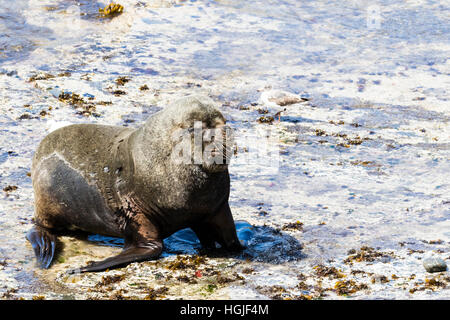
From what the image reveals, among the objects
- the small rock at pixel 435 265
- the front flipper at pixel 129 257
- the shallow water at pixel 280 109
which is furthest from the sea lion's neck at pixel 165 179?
the small rock at pixel 435 265

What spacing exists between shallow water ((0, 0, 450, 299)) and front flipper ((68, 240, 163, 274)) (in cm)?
9

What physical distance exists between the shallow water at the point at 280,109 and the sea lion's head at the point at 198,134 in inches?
33.0

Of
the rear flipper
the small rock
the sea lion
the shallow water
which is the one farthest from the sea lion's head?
the small rock

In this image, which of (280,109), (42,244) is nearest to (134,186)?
(42,244)

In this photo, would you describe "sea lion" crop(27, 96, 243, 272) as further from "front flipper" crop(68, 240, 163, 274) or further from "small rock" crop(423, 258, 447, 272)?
"small rock" crop(423, 258, 447, 272)

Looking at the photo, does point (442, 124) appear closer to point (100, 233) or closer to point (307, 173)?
point (307, 173)

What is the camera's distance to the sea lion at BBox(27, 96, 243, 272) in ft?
16.8

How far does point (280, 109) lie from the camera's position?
28.7ft

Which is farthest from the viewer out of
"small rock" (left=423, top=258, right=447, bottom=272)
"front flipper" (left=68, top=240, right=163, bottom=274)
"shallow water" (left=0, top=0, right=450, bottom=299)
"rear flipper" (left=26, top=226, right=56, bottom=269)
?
"shallow water" (left=0, top=0, right=450, bottom=299)

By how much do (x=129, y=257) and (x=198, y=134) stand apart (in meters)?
1.06

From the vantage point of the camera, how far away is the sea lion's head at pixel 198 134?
16.1 ft

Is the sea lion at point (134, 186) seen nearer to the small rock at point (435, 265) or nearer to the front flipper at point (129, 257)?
the front flipper at point (129, 257)

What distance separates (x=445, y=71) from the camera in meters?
10.2
